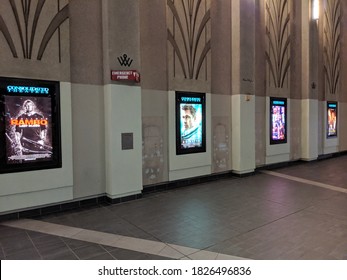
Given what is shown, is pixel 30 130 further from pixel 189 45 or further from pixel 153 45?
pixel 189 45

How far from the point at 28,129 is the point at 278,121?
816cm

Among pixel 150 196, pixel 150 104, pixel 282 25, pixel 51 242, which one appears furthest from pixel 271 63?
pixel 51 242

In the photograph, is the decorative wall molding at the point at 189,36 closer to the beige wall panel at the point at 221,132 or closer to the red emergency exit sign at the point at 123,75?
the beige wall panel at the point at 221,132

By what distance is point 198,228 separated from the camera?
4496 millimetres

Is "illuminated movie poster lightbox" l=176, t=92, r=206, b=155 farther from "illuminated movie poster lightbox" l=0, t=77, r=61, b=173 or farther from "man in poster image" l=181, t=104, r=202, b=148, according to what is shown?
"illuminated movie poster lightbox" l=0, t=77, r=61, b=173

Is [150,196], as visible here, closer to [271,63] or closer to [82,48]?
[82,48]

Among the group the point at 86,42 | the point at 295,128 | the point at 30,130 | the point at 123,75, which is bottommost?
the point at 295,128

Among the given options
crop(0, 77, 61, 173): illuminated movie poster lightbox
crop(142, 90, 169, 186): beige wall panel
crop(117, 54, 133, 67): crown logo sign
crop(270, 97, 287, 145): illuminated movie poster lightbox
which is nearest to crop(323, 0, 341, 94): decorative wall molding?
crop(270, 97, 287, 145): illuminated movie poster lightbox

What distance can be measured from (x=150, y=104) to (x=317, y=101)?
799cm

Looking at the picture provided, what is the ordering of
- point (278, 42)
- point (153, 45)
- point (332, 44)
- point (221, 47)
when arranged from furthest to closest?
1. point (332, 44)
2. point (278, 42)
3. point (221, 47)
4. point (153, 45)

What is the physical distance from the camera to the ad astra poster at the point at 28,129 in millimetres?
4906

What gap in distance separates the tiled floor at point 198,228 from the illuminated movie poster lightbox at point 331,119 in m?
6.43

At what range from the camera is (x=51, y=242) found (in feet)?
13.0

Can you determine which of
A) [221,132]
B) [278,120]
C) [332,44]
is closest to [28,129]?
[221,132]
